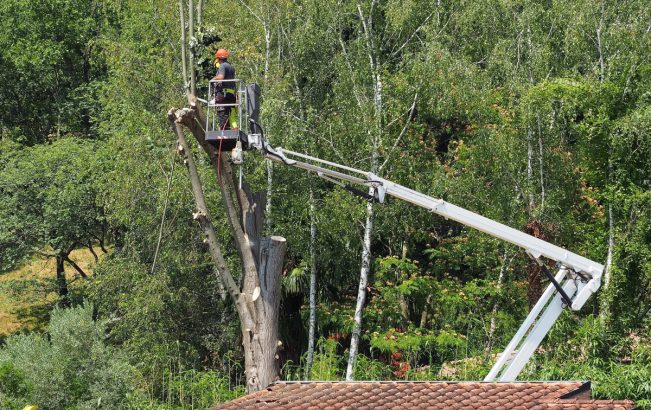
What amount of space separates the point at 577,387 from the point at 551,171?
10.2 m

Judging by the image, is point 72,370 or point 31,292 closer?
point 72,370

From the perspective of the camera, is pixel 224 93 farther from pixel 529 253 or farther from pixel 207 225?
pixel 529 253

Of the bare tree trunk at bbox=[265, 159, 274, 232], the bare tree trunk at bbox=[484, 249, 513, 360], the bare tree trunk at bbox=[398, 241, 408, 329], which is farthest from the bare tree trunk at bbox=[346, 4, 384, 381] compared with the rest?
the bare tree trunk at bbox=[484, 249, 513, 360]

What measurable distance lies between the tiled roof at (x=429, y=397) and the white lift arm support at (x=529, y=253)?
1092 mm

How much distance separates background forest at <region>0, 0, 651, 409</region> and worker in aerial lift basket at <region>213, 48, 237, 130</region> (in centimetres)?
483

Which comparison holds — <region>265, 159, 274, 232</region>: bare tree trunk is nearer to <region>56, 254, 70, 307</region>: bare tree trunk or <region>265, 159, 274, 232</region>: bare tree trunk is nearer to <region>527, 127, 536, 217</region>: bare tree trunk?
<region>527, 127, 536, 217</region>: bare tree trunk

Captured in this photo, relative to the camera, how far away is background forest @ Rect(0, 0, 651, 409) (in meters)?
22.3

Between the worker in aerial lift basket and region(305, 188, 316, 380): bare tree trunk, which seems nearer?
the worker in aerial lift basket

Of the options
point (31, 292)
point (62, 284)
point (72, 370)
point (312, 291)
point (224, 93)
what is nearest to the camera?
point (224, 93)

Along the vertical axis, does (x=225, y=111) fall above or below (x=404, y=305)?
above

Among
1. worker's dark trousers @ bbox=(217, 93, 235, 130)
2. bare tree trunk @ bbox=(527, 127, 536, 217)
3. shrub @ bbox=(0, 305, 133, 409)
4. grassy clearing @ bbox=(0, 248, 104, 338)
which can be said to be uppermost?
worker's dark trousers @ bbox=(217, 93, 235, 130)

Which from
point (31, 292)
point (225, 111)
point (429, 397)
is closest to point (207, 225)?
point (225, 111)

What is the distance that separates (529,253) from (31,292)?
68.2ft

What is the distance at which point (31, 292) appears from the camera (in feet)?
108
